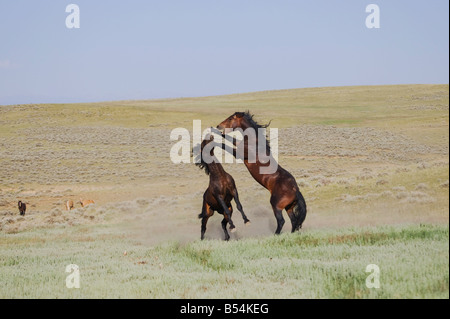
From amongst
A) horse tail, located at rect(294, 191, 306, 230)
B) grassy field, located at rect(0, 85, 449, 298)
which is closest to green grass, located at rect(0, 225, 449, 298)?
grassy field, located at rect(0, 85, 449, 298)

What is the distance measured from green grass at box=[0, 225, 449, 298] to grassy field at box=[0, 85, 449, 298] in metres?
0.04

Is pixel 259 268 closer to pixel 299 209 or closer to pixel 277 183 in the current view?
pixel 277 183

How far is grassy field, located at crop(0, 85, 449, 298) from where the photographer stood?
353 inches

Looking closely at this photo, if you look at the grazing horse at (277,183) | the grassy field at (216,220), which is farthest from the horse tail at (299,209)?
the grassy field at (216,220)

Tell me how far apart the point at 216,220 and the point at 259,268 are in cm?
929

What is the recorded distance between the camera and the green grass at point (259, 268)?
26.8ft

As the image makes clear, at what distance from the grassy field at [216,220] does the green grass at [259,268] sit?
0.04m

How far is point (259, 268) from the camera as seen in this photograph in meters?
9.88

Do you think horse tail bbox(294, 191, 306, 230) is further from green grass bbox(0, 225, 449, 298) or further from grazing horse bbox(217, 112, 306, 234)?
green grass bbox(0, 225, 449, 298)

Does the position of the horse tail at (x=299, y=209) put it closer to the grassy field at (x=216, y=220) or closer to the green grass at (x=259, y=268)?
the grassy field at (x=216, y=220)

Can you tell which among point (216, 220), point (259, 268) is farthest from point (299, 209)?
point (216, 220)

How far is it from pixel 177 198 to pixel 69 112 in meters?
57.5
